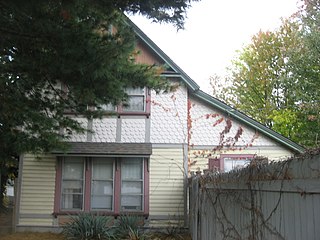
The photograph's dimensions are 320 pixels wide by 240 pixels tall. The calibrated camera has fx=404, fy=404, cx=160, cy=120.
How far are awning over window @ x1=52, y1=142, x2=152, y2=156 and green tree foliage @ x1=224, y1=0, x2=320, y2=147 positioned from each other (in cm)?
979

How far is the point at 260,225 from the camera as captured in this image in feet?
12.0

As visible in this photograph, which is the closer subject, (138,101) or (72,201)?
(72,201)

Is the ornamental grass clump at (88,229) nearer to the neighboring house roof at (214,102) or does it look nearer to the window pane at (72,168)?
the window pane at (72,168)

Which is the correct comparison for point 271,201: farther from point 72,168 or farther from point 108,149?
point 72,168

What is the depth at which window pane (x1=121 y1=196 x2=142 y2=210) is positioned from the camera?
1427 cm

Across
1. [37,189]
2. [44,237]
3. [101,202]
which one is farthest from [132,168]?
[44,237]

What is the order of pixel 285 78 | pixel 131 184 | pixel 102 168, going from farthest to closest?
1. pixel 285 78
2. pixel 102 168
3. pixel 131 184

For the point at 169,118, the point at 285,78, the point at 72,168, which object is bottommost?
the point at 72,168

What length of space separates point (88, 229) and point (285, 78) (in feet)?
54.8

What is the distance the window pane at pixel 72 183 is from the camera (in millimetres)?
14273

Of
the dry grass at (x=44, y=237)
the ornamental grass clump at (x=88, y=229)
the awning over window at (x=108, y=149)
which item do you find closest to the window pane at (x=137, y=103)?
the awning over window at (x=108, y=149)

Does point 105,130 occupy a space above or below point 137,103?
below

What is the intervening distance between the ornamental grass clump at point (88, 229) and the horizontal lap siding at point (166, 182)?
207 centimetres

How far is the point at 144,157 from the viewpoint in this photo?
47.4 feet
